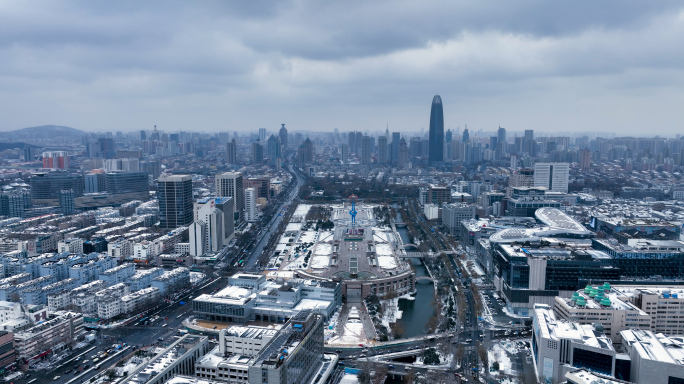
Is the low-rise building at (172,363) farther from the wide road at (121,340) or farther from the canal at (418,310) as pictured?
the canal at (418,310)

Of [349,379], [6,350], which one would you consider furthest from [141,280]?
[349,379]

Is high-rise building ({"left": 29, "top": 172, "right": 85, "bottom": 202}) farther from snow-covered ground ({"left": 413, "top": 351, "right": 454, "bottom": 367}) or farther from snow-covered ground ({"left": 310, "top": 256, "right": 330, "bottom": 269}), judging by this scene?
snow-covered ground ({"left": 413, "top": 351, "right": 454, "bottom": 367})

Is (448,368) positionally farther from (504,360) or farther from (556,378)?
(556,378)

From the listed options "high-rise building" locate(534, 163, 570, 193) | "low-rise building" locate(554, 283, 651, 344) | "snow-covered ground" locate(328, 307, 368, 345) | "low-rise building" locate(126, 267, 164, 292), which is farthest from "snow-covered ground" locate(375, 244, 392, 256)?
"high-rise building" locate(534, 163, 570, 193)

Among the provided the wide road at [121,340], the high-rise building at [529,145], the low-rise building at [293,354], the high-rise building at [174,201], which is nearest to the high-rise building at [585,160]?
the high-rise building at [529,145]

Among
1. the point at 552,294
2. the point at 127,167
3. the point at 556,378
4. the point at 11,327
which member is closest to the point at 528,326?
the point at 552,294
